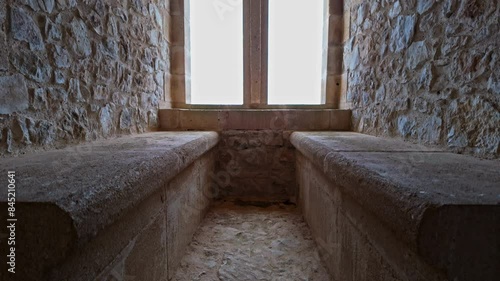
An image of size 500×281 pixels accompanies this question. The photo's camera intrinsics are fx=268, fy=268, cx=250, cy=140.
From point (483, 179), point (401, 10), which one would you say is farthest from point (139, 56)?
point (483, 179)

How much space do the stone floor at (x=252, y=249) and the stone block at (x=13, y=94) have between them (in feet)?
3.67

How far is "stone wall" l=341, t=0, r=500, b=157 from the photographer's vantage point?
113cm

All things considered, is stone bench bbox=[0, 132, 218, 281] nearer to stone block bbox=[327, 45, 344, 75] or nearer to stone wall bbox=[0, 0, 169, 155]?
stone wall bbox=[0, 0, 169, 155]

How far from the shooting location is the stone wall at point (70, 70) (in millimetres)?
1115

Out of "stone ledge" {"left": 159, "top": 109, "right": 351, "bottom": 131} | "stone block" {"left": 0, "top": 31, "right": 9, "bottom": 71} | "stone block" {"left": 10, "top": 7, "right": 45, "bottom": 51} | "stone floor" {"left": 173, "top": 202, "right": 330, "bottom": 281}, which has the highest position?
"stone block" {"left": 10, "top": 7, "right": 45, "bottom": 51}

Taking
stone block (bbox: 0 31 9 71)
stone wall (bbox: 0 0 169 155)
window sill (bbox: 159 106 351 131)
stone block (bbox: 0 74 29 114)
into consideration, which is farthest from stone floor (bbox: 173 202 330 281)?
stone block (bbox: 0 31 9 71)

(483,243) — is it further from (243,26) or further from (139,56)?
(243,26)

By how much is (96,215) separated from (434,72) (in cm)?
170

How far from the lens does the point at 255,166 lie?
2906mm

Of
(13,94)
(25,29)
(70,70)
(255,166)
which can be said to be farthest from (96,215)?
(255,166)

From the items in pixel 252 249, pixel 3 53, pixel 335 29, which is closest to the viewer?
pixel 3 53

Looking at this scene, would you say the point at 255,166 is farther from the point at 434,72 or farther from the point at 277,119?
the point at 434,72

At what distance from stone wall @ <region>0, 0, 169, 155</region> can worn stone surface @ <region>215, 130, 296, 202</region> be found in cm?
93

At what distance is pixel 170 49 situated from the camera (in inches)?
123
